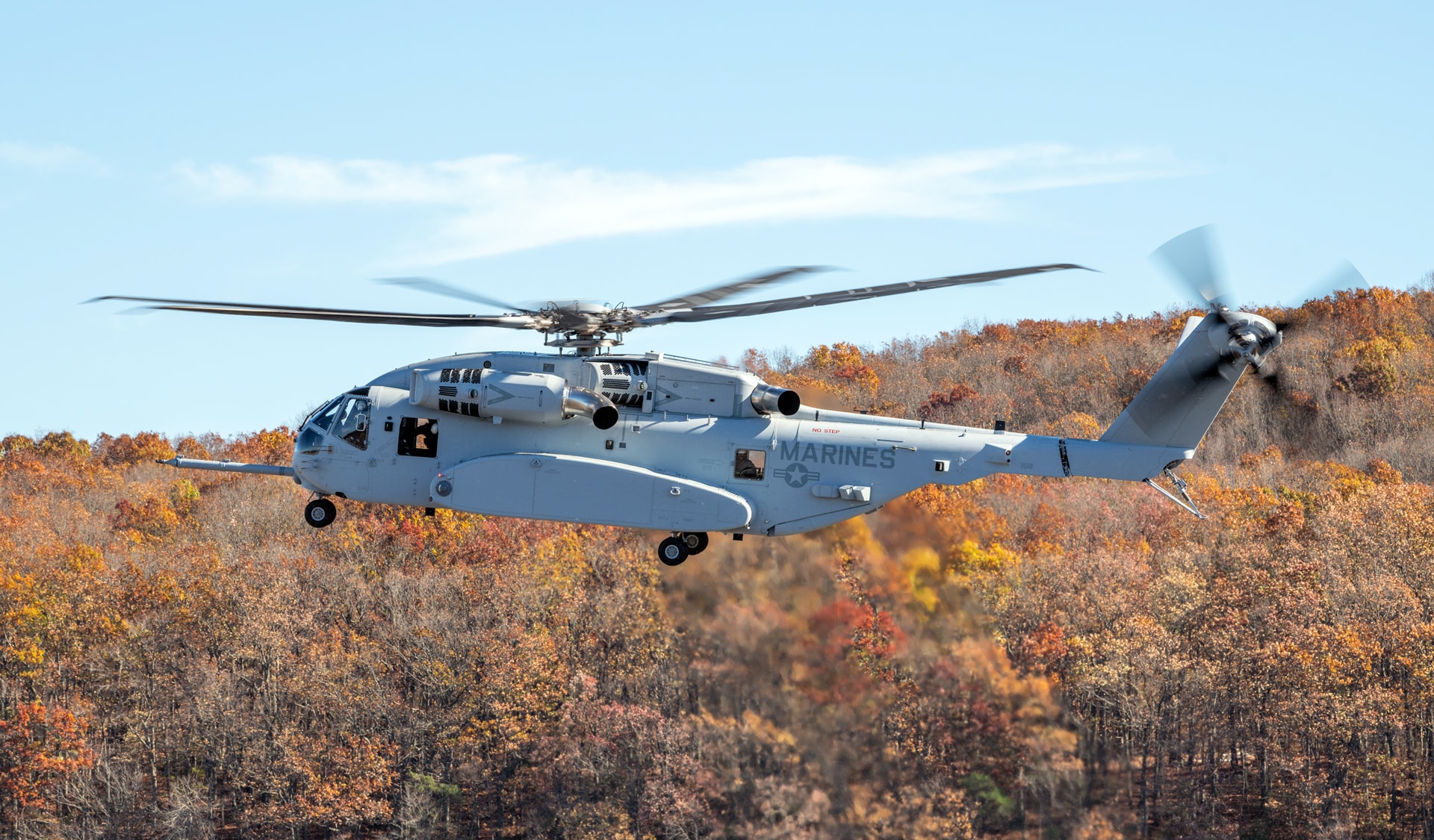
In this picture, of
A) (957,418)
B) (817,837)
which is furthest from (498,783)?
(957,418)

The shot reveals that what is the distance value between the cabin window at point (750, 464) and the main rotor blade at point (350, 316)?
4565 mm

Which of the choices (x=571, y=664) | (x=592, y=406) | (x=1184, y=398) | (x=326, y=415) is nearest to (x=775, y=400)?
(x=592, y=406)

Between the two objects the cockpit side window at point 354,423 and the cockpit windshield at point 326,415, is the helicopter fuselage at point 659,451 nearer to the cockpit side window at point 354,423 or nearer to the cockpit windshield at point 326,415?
the cockpit side window at point 354,423

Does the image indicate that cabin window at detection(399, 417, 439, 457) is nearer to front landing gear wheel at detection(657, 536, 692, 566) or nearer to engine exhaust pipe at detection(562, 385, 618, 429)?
engine exhaust pipe at detection(562, 385, 618, 429)

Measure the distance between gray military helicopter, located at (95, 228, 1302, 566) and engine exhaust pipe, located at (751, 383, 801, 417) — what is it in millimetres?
37

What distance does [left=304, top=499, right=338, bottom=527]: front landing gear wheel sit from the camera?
26234mm

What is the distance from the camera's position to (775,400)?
81.5 ft

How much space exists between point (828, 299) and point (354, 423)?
9.49 meters

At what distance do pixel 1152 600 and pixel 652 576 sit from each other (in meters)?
28.4

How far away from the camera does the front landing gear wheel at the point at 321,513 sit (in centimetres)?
2623

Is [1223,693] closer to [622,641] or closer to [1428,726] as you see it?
[1428,726]

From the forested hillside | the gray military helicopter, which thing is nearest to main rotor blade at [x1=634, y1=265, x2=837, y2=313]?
the gray military helicopter

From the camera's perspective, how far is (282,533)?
3932 inches

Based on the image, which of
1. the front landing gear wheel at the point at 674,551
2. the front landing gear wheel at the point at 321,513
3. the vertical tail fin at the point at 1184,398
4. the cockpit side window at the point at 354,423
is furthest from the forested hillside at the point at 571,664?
the cockpit side window at the point at 354,423
